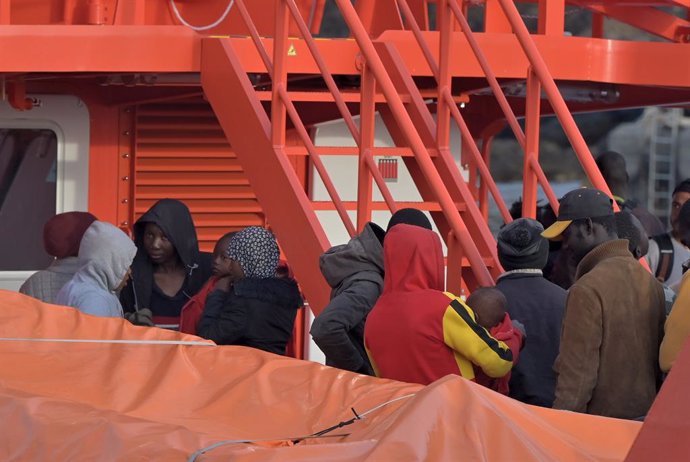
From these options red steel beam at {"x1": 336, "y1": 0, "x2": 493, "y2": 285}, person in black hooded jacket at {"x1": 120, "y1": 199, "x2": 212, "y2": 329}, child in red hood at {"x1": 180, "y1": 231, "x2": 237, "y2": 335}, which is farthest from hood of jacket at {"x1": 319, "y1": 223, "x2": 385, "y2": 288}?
person in black hooded jacket at {"x1": 120, "y1": 199, "x2": 212, "y2": 329}

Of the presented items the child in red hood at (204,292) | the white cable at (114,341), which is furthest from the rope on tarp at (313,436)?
the child in red hood at (204,292)

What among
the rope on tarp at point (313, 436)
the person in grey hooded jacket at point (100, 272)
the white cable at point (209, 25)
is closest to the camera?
the rope on tarp at point (313, 436)

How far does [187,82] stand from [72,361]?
2801 mm

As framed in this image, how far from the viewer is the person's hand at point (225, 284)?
21.2 ft

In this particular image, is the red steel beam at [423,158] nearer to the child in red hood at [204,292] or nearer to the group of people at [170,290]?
the group of people at [170,290]

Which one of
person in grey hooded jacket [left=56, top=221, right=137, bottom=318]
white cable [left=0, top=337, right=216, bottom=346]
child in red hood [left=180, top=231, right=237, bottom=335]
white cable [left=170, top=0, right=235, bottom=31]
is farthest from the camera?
white cable [left=170, top=0, right=235, bottom=31]

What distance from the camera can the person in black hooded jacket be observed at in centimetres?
716

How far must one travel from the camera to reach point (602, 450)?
395 centimetres

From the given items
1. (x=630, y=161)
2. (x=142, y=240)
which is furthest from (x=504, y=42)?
(x=630, y=161)

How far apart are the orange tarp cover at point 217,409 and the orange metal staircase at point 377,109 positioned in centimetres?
134

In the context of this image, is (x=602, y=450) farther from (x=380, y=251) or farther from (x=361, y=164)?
(x=361, y=164)

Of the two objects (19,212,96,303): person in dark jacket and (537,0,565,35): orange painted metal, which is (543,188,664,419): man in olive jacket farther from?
(537,0,565,35): orange painted metal

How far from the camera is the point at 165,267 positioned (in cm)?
729

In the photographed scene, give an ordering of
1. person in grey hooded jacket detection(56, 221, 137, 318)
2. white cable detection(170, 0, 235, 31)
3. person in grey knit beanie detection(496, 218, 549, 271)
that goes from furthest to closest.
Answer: white cable detection(170, 0, 235, 31) → person in grey hooded jacket detection(56, 221, 137, 318) → person in grey knit beanie detection(496, 218, 549, 271)
